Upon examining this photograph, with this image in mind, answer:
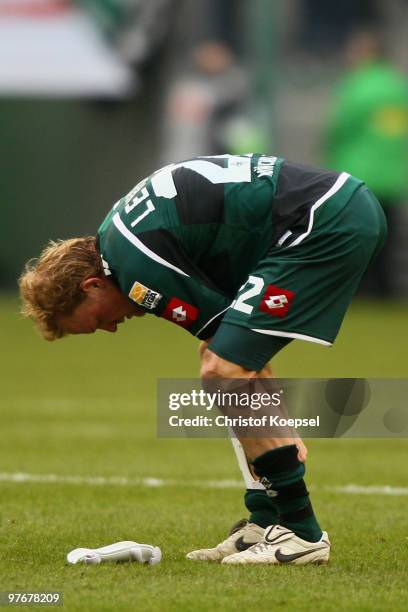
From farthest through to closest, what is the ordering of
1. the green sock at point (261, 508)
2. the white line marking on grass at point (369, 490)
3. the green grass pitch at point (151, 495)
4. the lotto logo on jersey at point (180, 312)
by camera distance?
the white line marking on grass at point (369, 490), the green sock at point (261, 508), the lotto logo on jersey at point (180, 312), the green grass pitch at point (151, 495)

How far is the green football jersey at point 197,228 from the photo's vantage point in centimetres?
590

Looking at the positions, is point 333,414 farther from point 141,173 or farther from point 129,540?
point 141,173

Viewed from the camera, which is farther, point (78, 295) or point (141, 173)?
point (141, 173)

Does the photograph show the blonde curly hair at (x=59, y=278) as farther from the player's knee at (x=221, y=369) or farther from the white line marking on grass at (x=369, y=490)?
the white line marking on grass at (x=369, y=490)

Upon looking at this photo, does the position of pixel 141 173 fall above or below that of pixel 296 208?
below

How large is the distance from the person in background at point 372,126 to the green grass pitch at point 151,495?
361cm

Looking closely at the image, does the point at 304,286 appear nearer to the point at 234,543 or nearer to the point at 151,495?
the point at 234,543

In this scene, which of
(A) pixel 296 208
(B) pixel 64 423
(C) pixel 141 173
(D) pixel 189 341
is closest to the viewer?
(A) pixel 296 208

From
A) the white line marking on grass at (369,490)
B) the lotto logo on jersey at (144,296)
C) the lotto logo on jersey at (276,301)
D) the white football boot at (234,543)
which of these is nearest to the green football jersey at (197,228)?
the lotto logo on jersey at (144,296)

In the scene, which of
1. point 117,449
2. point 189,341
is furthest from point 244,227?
point 189,341

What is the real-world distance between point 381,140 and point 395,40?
616 cm

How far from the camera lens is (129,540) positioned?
667cm

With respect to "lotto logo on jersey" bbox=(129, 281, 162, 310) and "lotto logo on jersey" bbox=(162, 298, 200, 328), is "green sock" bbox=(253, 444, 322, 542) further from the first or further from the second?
"lotto logo on jersey" bbox=(129, 281, 162, 310)

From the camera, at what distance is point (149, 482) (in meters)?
8.38
